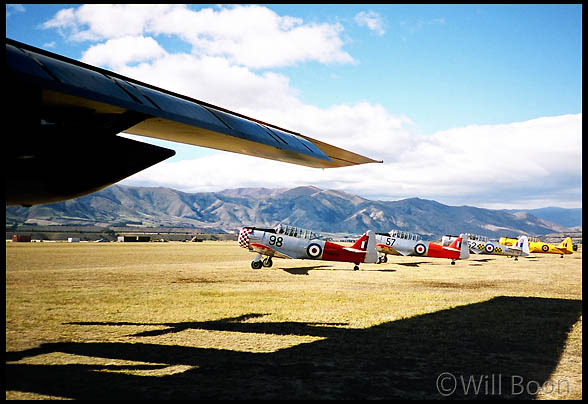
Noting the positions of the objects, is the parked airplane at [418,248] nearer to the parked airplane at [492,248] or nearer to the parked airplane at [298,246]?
the parked airplane at [492,248]

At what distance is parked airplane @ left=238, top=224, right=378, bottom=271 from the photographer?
75.6 feet

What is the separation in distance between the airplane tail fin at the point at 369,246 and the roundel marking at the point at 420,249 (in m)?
9.09

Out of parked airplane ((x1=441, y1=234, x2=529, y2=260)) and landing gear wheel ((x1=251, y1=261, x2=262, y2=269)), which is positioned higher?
parked airplane ((x1=441, y1=234, x2=529, y2=260))

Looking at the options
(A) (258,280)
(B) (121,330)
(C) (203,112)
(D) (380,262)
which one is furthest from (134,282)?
(D) (380,262)

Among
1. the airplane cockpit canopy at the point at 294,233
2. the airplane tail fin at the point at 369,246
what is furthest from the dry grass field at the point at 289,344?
the airplane cockpit canopy at the point at 294,233

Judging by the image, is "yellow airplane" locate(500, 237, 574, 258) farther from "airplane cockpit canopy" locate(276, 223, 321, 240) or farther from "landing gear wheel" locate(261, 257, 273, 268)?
"landing gear wheel" locate(261, 257, 273, 268)

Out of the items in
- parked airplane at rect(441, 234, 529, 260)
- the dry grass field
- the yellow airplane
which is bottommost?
the dry grass field

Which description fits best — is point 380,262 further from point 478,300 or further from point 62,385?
point 62,385

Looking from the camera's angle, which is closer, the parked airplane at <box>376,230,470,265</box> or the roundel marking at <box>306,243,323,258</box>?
the roundel marking at <box>306,243,323,258</box>

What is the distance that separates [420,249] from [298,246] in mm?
→ 12597

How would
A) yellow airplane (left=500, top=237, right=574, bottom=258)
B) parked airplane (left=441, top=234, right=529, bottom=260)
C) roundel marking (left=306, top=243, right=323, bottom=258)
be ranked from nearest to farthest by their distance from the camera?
roundel marking (left=306, top=243, right=323, bottom=258), parked airplane (left=441, top=234, right=529, bottom=260), yellow airplane (left=500, top=237, right=574, bottom=258)

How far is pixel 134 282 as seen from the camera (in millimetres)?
17000

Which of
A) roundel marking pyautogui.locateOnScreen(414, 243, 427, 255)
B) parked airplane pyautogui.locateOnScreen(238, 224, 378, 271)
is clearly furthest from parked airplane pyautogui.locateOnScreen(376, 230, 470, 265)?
parked airplane pyautogui.locateOnScreen(238, 224, 378, 271)

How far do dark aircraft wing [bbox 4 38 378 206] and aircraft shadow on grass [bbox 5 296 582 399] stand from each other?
275 centimetres
